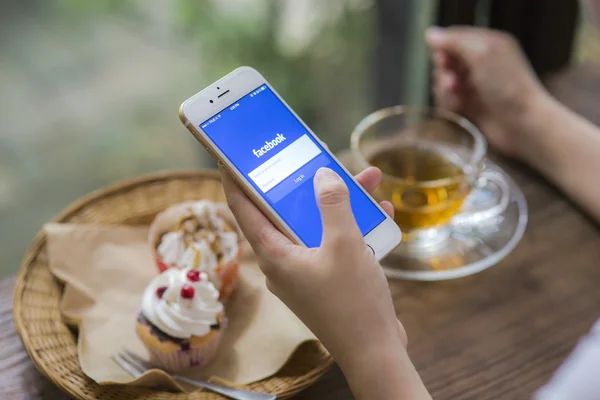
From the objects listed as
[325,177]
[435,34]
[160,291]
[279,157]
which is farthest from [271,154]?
[435,34]

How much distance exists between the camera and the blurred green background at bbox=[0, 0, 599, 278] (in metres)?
1.30

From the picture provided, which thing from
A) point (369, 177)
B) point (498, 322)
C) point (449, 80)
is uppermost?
point (369, 177)

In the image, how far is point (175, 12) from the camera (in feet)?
4.22

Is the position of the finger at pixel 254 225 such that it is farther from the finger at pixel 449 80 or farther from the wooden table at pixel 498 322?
the finger at pixel 449 80

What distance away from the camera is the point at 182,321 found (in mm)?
743

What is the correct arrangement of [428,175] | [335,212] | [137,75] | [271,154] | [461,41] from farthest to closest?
[137,75] → [461,41] → [428,175] → [271,154] → [335,212]

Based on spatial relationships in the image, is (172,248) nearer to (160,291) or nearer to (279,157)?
(160,291)

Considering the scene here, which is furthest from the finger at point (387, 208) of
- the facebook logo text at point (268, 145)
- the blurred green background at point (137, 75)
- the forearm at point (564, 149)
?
the blurred green background at point (137, 75)

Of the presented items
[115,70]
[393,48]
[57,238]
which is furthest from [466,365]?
A: [115,70]

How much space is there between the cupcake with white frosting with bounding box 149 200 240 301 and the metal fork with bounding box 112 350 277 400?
0.13m

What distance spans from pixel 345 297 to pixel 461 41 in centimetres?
62

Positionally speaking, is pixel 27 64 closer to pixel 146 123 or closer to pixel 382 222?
pixel 146 123

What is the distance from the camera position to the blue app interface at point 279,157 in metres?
0.67

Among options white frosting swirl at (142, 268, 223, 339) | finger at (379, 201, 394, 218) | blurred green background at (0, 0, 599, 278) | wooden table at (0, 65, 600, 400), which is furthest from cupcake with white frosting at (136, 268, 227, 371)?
blurred green background at (0, 0, 599, 278)
